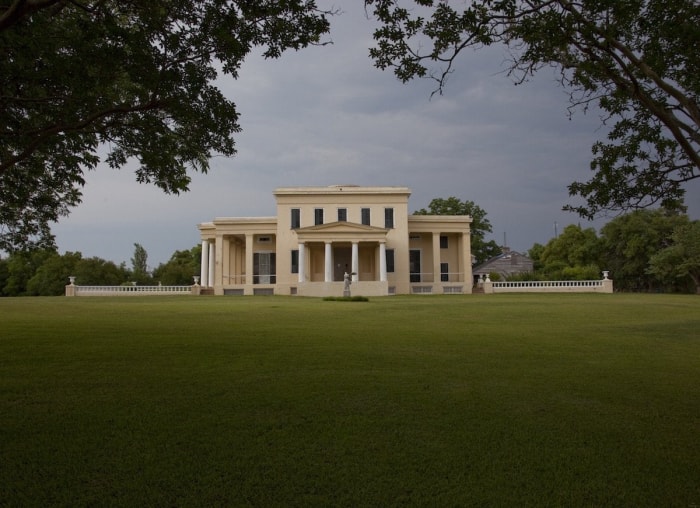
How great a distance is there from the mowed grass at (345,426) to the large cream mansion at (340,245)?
32.3 metres

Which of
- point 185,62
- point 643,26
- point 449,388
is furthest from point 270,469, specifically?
point 643,26

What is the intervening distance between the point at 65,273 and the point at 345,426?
5607cm

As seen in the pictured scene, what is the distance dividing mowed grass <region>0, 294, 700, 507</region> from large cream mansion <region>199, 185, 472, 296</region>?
1271 inches

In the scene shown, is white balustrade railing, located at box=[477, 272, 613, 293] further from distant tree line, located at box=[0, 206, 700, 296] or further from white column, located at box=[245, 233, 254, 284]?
white column, located at box=[245, 233, 254, 284]

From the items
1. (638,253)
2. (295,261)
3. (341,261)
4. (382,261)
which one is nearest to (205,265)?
(295,261)

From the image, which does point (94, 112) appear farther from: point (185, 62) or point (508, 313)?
point (508, 313)

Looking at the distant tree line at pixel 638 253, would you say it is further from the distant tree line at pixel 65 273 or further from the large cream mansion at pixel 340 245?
the distant tree line at pixel 65 273

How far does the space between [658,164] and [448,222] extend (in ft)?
112

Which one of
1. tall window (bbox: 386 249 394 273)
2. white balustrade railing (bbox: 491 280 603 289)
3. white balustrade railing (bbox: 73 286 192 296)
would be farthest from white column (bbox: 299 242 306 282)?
white balustrade railing (bbox: 491 280 603 289)

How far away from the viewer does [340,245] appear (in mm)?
42188

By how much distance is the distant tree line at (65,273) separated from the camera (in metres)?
51.2

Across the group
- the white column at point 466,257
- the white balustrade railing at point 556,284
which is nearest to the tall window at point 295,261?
the white column at point 466,257

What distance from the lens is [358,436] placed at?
4105 millimetres

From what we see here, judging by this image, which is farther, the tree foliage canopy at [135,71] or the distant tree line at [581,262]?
the distant tree line at [581,262]
